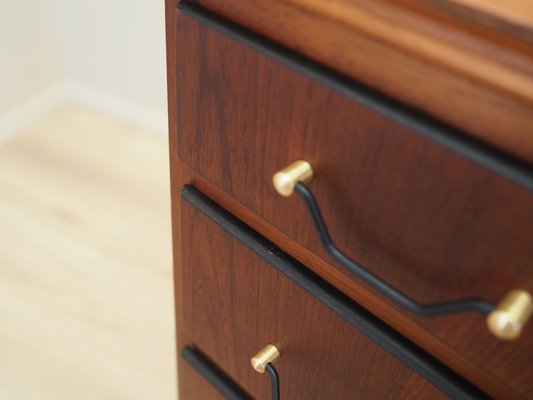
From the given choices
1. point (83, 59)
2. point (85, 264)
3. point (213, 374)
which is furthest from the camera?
point (83, 59)

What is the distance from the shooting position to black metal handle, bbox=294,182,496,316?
27cm

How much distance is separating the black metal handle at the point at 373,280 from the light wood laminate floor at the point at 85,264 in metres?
0.76

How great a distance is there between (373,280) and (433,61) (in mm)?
122

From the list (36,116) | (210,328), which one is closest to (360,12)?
(210,328)

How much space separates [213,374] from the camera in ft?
1.79

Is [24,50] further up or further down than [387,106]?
further down

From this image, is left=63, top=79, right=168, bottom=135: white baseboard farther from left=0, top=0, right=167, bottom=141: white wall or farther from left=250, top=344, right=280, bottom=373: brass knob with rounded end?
left=250, top=344, right=280, bottom=373: brass knob with rounded end

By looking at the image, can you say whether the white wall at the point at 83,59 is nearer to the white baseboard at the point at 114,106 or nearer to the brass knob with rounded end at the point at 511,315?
the white baseboard at the point at 114,106

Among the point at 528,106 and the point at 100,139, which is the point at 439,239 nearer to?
the point at 528,106

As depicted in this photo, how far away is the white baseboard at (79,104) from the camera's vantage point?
5.00 feet

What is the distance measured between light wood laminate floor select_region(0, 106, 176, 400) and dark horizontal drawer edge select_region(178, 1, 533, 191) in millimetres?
808

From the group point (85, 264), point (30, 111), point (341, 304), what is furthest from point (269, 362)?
point (30, 111)

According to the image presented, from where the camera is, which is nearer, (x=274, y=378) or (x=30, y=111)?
(x=274, y=378)

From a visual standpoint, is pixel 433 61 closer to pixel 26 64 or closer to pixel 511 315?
pixel 511 315
